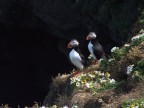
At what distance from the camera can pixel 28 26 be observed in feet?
81.3

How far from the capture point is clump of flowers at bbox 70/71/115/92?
29.5ft

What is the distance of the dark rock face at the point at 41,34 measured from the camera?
780 inches

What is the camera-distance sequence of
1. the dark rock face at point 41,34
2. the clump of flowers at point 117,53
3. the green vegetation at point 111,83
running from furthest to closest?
the dark rock face at point 41,34
the clump of flowers at point 117,53
the green vegetation at point 111,83

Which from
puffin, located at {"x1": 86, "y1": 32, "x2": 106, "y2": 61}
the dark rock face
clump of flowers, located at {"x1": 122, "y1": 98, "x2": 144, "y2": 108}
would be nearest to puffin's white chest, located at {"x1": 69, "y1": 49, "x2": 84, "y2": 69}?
puffin, located at {"x1": 86, "y1": 32, "x2": 106, "y2": 61}

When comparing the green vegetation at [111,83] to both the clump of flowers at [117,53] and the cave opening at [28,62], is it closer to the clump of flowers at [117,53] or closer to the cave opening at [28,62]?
the clump of flowers at [117,53]

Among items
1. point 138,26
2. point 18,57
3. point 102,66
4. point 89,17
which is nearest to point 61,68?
point 18,57

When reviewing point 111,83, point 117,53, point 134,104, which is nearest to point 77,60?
point 117,53

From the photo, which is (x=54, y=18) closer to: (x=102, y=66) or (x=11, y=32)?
(x=11, y=32)

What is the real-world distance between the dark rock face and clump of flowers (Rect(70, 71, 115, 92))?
8.74 m

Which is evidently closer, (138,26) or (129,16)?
(138,26)

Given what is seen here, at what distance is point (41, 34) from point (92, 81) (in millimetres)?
16439

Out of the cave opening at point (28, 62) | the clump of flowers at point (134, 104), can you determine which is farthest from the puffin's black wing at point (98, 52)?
the cave opening at point (28, 62)

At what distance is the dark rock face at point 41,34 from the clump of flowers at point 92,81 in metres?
8.74

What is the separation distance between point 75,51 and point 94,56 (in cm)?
49
